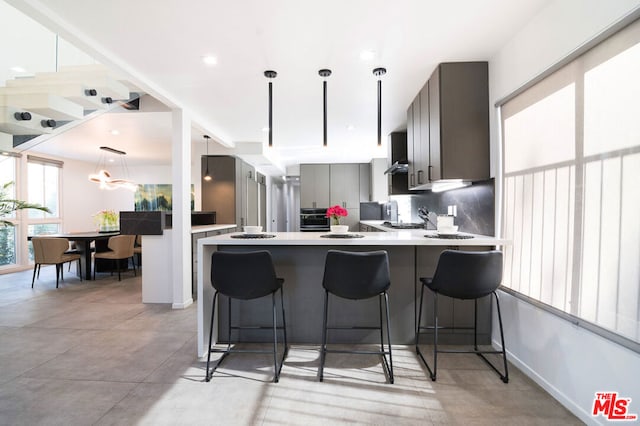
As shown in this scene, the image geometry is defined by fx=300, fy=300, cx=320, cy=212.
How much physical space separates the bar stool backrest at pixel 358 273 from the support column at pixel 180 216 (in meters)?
2.43

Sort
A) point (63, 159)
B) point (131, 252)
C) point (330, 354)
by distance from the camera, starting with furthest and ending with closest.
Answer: point (63, 159), point (131, 252), point (330, 354)

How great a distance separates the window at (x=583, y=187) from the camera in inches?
57.2

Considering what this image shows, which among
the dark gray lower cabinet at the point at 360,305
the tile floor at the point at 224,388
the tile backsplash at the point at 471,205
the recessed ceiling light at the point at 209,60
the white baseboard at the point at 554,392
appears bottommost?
the tile floor at the point at 224,388

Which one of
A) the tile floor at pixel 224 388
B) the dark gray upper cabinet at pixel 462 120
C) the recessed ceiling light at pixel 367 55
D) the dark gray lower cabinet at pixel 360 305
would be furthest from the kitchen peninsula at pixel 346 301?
the recessed ceiling light at pixel 367 55

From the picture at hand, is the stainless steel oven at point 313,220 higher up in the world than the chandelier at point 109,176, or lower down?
lower down

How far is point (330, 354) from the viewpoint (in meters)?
2.52

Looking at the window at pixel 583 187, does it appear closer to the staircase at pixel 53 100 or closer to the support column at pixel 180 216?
the support column at pixel 180 216

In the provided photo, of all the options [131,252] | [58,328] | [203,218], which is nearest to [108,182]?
[131,252]

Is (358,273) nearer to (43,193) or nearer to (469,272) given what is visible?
(469,272)

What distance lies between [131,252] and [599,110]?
6.30 m

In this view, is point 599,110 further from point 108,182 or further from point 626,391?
point 108,182

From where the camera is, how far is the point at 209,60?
2.73 metres

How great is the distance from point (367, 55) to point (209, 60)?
1.43 meters

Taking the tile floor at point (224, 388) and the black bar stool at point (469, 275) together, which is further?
the black bar stool at point (469, 275)
